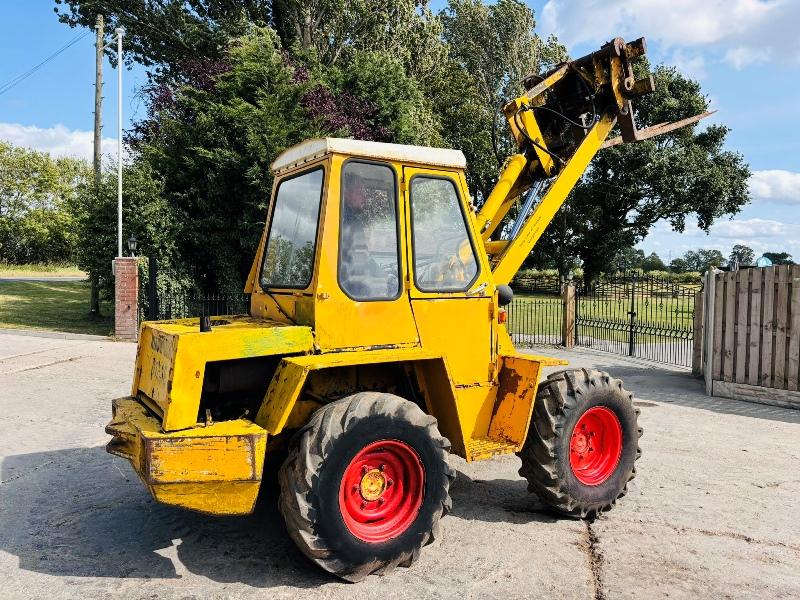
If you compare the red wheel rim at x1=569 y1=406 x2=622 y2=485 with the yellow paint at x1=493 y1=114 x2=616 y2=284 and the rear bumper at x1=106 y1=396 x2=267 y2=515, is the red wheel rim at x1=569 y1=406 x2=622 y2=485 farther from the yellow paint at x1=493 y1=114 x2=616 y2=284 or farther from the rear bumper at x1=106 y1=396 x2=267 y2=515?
the rear bumper at x1=106 y1=396 x2=267 y2=515

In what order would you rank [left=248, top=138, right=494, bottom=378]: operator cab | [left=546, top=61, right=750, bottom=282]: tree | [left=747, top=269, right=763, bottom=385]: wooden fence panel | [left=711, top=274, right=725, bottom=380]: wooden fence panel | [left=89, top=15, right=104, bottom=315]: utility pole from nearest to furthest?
[left=248, top=138, right=494, bottom=378]: operator cab → [left=747, top=269, right=763, bottom=385]: wooden fence panel → [left=711, top=274, right=725, bottom=380]: wooden fence panel → [left=89, top=15, right=104, bottom=315]: utility pole → [left=546, top=61, right=750, bottom=282]: tree

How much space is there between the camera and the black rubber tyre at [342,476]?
340cm

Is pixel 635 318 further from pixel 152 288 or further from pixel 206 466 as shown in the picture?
pixel 206 466

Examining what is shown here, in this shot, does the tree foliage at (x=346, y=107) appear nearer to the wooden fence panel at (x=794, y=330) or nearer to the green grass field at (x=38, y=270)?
the wooden fence panel at (x=794, y=330)

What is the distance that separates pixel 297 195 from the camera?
4449mm

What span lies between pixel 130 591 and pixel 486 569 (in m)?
2.07

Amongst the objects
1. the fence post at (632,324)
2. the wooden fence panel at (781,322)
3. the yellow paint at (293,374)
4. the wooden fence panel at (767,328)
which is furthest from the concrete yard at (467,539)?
the fence post at (632,324)

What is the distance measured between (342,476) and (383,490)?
1.39 feet

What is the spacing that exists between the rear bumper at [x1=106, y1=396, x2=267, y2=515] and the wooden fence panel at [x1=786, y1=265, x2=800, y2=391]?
8286mm

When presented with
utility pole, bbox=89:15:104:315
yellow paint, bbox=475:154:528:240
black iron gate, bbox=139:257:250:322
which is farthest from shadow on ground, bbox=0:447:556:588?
utility pole, bbox=89:15:104:315

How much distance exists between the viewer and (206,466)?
337cm

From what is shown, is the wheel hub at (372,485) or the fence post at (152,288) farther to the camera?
the fence post at (152,288)

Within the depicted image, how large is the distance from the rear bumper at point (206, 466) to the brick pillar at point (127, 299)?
12444mm

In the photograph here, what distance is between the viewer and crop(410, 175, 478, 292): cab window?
13.8ft
